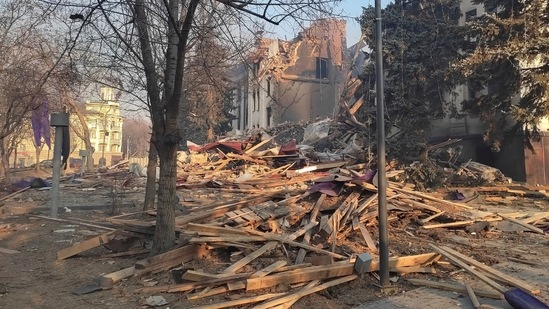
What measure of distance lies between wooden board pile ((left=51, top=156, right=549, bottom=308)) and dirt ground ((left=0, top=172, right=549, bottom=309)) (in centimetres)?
12

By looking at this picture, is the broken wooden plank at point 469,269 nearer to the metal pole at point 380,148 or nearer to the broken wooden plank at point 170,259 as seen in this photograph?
the metal pole at point 380,148

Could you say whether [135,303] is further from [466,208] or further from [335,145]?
[335,145]

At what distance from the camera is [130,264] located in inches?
277

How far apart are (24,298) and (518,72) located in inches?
618

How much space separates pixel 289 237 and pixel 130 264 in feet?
8.70

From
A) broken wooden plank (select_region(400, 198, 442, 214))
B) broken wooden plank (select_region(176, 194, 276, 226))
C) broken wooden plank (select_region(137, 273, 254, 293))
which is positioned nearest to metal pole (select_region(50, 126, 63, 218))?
broken wooden plank (select_region(176, 194, 276, 226))

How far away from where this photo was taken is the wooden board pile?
5.42m

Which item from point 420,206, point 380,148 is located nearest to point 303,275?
point 380,148

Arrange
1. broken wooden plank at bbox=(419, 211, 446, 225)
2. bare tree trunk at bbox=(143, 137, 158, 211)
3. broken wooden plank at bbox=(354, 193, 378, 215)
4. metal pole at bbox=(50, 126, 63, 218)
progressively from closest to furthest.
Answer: broken wooden plank at bbox=(354, 193, 378, 215)
broken wooden plank at bbox=(419, 211, 446, 225)
bare tree trunk at bbox=(143, 137, 158, 211)
metal pole at bbox=(50, 126, 63, 218)

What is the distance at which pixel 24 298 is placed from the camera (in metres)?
5.64

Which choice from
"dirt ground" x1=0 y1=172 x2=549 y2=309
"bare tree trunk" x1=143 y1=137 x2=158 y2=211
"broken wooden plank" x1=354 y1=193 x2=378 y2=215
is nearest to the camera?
"dirt ground" x1=0 y1=172 x2=549 y2=309

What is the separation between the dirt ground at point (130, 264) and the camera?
17.6 feet

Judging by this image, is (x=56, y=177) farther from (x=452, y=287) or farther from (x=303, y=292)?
(x=452, y=287)

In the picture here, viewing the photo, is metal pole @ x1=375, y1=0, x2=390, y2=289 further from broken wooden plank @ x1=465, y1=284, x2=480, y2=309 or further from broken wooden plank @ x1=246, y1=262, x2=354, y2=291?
broken wooden plank @ x1=465, y1=284, x2=480, y2=309
